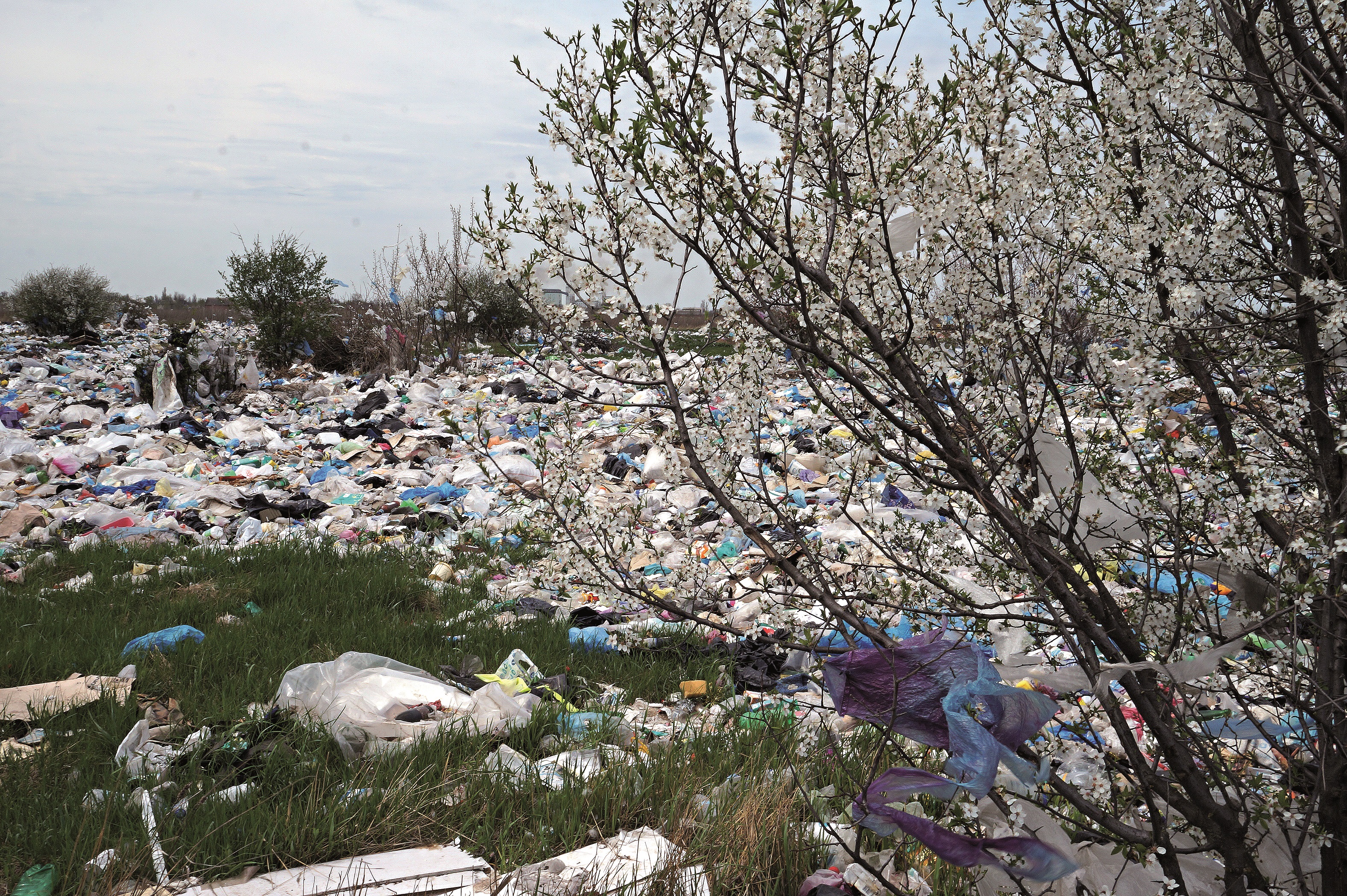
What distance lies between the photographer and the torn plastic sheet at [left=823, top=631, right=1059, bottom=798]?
4.58ft

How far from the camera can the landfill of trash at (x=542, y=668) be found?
5.23ft

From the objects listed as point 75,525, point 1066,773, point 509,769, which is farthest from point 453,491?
point 1066,773

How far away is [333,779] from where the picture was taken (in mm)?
2328

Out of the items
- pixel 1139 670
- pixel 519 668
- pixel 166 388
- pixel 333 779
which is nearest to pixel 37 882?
pixel 333 779

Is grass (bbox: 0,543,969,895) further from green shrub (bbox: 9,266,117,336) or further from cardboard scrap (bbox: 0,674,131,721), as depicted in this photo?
green shrub (bbox: 9,266,117,336)

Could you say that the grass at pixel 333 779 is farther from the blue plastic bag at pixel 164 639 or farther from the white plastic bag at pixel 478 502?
the white plastic bag at pixel 478 502

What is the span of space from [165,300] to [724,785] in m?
32.9

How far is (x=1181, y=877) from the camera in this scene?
1.49m

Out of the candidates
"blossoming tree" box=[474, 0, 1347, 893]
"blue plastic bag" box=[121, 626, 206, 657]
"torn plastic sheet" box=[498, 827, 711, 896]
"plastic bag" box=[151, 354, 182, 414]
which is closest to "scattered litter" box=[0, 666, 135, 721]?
"blue plastic bag" box=[121, 626, 206, 657]

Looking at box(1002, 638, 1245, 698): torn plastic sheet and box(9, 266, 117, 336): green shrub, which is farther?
box(9, 266, 117, 336): green shrub

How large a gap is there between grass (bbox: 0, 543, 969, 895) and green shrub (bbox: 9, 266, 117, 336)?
14065 millimetres

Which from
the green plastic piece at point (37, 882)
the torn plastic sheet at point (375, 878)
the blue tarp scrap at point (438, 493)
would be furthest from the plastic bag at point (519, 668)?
the blue tarp scrap at point (438, 493)

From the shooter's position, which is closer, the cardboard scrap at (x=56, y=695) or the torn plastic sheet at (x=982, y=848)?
the torn plastic sheet at (x=982, y=848)

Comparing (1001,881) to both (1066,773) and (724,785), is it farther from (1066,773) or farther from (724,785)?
(1066,773)
